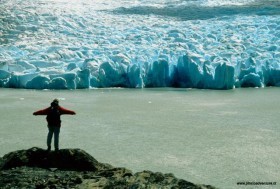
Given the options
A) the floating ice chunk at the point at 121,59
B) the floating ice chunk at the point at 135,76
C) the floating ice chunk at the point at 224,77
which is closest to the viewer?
the floating ice chunk at the point at 224,77

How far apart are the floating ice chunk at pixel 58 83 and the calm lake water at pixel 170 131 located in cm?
119

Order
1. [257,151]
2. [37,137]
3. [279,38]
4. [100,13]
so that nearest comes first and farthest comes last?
[257,151] < [37,137] < [279,38] < [100,13]

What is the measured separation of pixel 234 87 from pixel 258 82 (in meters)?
0.89

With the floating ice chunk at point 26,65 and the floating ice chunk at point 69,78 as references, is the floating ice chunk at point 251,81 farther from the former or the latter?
the floating ice chunk at point 26,65

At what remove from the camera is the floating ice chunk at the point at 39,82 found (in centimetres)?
1505

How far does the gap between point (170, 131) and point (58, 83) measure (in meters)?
7.78

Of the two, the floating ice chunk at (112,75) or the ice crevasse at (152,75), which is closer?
the ice crevasse at (152,75)

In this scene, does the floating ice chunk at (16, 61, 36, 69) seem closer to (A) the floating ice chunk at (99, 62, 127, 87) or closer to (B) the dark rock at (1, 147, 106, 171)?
(A) the floating ice chunk at (99, 62, 127, 87)

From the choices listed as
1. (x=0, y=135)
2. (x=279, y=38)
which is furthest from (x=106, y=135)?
(x=279, y=38)

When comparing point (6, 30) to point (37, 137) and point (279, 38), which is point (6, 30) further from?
point (37, 137)

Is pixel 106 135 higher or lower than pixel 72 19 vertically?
lower

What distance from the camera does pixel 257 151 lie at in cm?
644

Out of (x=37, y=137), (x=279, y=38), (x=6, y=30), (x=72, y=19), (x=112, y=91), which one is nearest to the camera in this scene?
(x=37, y=137)

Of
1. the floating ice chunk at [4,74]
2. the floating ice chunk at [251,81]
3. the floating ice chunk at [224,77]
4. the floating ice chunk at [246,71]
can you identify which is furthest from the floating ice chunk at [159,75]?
the floating ice chunk at [4,74]
